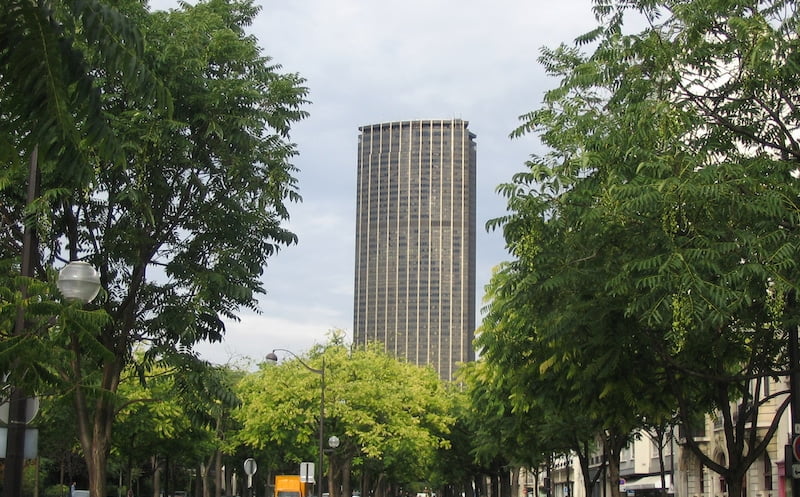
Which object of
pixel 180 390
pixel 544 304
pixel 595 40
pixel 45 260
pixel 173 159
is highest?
pixel 595 40

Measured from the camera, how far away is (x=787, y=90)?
1742cm

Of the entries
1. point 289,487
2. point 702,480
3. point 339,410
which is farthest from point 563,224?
point 702,480

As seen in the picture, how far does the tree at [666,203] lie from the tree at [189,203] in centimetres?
620

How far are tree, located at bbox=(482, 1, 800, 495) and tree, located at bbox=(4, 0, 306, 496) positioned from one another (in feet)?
20.3

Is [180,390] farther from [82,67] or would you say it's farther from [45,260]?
[82,67]

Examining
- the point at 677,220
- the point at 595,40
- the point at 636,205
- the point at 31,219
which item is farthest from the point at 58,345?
the point at 595,40

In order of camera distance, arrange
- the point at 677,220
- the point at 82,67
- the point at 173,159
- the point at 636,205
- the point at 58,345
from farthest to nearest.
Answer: the point at 173,159
the point at 677,220
the point at 636,205
the point at 58,345
the point at 82,67

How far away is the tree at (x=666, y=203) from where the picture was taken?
15.3 metres

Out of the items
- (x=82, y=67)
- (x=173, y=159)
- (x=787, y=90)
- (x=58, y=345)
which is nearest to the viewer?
(x=82, y=67)

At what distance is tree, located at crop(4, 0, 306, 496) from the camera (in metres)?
21.3

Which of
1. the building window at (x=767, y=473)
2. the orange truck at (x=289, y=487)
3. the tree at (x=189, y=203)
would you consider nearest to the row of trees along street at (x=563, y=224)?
the tree at (x=189, y=203)

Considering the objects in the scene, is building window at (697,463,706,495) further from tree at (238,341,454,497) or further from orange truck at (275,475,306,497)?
orange truck at (275,475,306,497)

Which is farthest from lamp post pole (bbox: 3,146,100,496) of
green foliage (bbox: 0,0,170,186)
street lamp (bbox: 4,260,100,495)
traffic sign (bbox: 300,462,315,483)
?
traffic sign (bbox: 300,462,315,483)

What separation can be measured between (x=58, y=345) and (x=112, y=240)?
29.6ft
